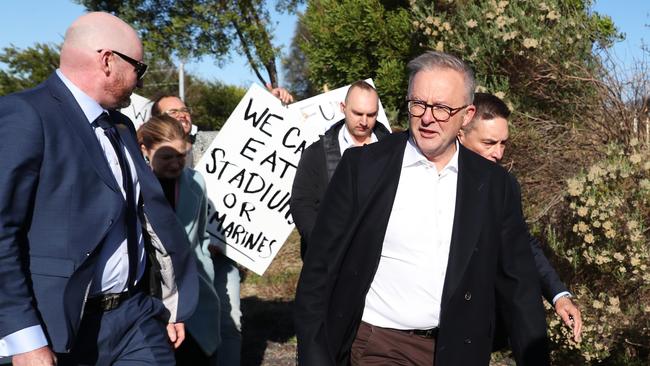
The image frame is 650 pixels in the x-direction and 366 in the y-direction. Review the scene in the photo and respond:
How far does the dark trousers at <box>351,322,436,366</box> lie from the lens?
2.98 meters

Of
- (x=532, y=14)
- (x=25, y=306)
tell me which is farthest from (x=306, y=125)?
(x=25, y=306)

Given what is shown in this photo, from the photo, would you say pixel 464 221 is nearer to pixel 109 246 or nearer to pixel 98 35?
pixel 109 246

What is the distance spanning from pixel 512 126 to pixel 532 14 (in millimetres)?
→ 988

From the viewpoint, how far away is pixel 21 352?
2.67m

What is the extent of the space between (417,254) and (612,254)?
2.52 metres

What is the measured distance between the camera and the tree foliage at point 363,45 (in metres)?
9.98

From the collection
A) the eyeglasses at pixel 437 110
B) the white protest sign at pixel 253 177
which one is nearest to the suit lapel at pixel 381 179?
the eyeglasses at pixel 437 110

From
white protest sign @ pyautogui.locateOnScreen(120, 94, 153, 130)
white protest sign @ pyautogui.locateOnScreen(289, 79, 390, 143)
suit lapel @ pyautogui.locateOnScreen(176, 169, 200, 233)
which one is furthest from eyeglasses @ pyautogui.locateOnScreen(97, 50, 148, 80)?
white protest sign @ pyautogui.locateOnScreen(120, 94, 153, 130)

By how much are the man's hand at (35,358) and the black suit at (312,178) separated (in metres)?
2.45

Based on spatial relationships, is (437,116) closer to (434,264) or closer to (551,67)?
(434,264)

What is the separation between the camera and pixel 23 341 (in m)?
2.66

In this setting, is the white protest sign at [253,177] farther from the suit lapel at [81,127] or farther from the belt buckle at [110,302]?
the suit lapel at [81,127]

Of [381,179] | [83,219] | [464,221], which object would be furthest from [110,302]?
[464,221]

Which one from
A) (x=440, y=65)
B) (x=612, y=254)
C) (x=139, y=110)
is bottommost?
(x=612, y=254)
